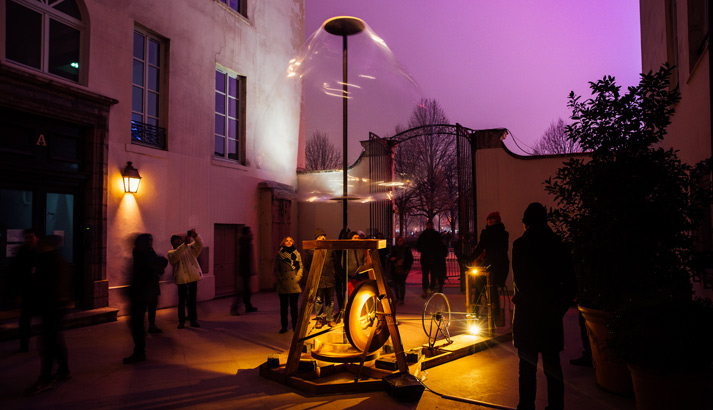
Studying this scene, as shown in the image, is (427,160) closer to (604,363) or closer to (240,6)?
(240,6)

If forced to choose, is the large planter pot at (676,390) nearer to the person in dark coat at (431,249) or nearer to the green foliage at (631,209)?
the green foliage at (631,209)

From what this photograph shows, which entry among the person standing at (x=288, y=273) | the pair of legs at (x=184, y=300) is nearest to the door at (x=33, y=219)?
the pair of legs at (x=184, y=300)

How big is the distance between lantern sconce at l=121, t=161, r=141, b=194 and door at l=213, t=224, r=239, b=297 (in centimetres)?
302

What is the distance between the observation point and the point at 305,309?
5047mm

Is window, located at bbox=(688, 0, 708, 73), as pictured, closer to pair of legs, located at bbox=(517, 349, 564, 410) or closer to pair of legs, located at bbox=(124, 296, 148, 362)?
pair of legs, located at bbox=(517, 349, 564, 410)

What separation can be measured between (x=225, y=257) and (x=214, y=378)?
24.7 ft

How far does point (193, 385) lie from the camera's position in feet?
17.0

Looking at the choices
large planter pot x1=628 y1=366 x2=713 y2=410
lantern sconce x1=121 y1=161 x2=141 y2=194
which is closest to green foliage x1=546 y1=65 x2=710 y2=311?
large planter pot x1=628 y1=366 x2=713 y2=410

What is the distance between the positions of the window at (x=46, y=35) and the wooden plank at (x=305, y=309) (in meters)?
6.97

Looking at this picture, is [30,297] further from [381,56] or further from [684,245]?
[684,245]

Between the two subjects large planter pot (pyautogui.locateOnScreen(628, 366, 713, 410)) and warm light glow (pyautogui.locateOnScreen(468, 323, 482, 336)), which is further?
warm light glow (pyautogui.locateOnScreen(468, 323, 482, 336))

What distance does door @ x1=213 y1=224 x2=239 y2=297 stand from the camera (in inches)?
487

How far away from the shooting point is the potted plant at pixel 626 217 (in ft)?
14.7

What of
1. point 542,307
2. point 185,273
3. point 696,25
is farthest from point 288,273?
point 696,25
